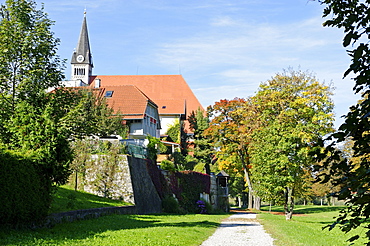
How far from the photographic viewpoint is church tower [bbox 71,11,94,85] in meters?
84.4

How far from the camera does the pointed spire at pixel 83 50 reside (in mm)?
84431

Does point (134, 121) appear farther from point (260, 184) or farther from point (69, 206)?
point (69, 206)

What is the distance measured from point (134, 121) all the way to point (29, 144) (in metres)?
32.1

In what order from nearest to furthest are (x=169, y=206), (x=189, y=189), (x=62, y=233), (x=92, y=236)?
1. (x=92, y=236)
2. (x=62, y=233)
3. (x=169, y=206)
4. (x=189, y=189)

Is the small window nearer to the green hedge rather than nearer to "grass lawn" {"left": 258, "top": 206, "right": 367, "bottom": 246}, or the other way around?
"grass lawn" {"left": 258, "top": 206, "right": 367, "bottom": 246}

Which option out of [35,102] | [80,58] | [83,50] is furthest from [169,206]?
[83,50]

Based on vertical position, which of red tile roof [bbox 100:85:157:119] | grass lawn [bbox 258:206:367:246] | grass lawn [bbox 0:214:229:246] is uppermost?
red tile roof [bbox 100:85:157:119]

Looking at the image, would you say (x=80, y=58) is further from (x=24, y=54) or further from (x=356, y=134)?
(x=356, y=134)

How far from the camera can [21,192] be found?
12367 millimetres

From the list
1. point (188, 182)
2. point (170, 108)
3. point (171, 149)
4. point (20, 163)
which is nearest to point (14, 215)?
point (20, 163)

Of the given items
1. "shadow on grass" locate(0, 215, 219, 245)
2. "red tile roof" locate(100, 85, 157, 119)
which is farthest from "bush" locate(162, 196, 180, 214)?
"red tile roof" locate(100, 85, 157, 119)

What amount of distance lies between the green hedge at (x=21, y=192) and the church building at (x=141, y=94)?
73.4 ft

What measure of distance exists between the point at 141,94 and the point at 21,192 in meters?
35.5

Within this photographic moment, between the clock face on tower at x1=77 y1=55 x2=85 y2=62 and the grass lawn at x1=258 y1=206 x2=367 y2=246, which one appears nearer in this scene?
the grass lawn at x1=258 y1=206 x2=367 y2=246
